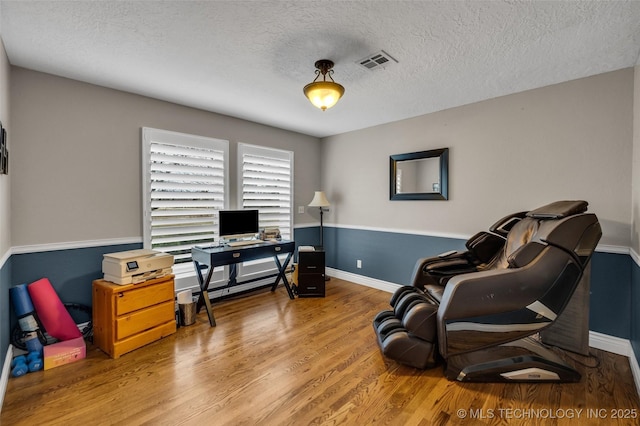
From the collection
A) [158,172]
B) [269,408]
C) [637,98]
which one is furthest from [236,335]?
[637,98]

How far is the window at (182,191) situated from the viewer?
10.5 ft

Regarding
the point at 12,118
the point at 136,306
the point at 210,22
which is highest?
the point at 210,22

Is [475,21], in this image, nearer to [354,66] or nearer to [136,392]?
[354,66]

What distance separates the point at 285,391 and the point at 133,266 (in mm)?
1712

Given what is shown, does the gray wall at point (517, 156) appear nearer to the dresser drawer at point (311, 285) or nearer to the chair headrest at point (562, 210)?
the chair headrest at point (562, 210)

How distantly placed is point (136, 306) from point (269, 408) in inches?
61.5

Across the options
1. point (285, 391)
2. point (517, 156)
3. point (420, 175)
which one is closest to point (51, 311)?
point (285, 391)

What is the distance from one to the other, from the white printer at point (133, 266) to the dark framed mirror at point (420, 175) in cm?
302

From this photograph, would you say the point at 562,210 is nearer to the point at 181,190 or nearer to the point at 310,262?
the point at 310,262

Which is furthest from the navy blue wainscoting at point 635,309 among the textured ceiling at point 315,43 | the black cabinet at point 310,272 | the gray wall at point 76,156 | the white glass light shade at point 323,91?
the gray wall at point 76,156

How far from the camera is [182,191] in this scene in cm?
339

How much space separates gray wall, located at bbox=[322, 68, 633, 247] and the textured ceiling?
20 cm

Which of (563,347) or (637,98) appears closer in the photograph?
(637,98)

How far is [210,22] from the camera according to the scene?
6.18ft
